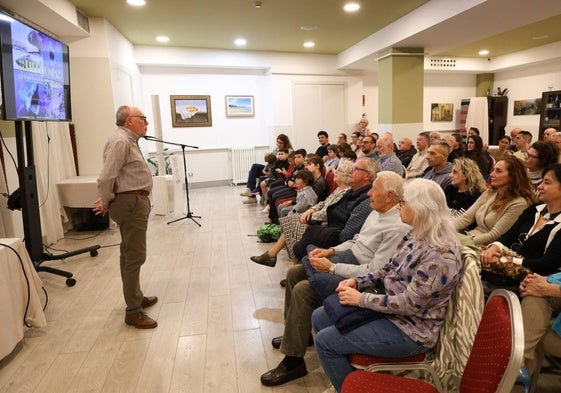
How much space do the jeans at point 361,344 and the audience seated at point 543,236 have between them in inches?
34.9

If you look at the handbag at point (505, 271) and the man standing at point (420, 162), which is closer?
the handbag at point (505, 271)

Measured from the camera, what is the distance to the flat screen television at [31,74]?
2756mm

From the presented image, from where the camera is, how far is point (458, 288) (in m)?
1.38

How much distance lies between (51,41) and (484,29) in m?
5.46

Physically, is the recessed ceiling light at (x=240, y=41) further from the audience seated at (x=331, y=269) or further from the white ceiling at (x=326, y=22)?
the audience seated at (x=331, y=269)

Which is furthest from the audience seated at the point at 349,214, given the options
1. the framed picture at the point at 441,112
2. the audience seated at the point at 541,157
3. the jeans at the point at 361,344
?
the framed picture at the point at 441,112

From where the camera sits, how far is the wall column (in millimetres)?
6312

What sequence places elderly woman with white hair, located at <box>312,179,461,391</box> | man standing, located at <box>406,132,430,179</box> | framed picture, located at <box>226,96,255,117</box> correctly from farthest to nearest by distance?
framed picture, located at <box>226,96,255,117</box> → man standing, located at <box>406,132,430,179</box> → elderly woman with white hair, located at <box>312,179,461,391</box>

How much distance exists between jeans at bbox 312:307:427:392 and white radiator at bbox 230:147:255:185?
286 inches

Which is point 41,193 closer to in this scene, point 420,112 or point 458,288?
point 458,288

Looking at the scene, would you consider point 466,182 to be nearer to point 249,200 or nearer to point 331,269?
point 331,269

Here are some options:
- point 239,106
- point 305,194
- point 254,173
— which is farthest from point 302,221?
point 239,106

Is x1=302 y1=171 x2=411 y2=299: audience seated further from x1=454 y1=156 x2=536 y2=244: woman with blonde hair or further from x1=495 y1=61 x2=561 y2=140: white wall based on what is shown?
x1=495 y1=61 x2=561 y2=140: white wall

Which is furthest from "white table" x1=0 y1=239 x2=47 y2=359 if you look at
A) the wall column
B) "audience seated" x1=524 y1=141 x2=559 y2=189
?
the wall column
